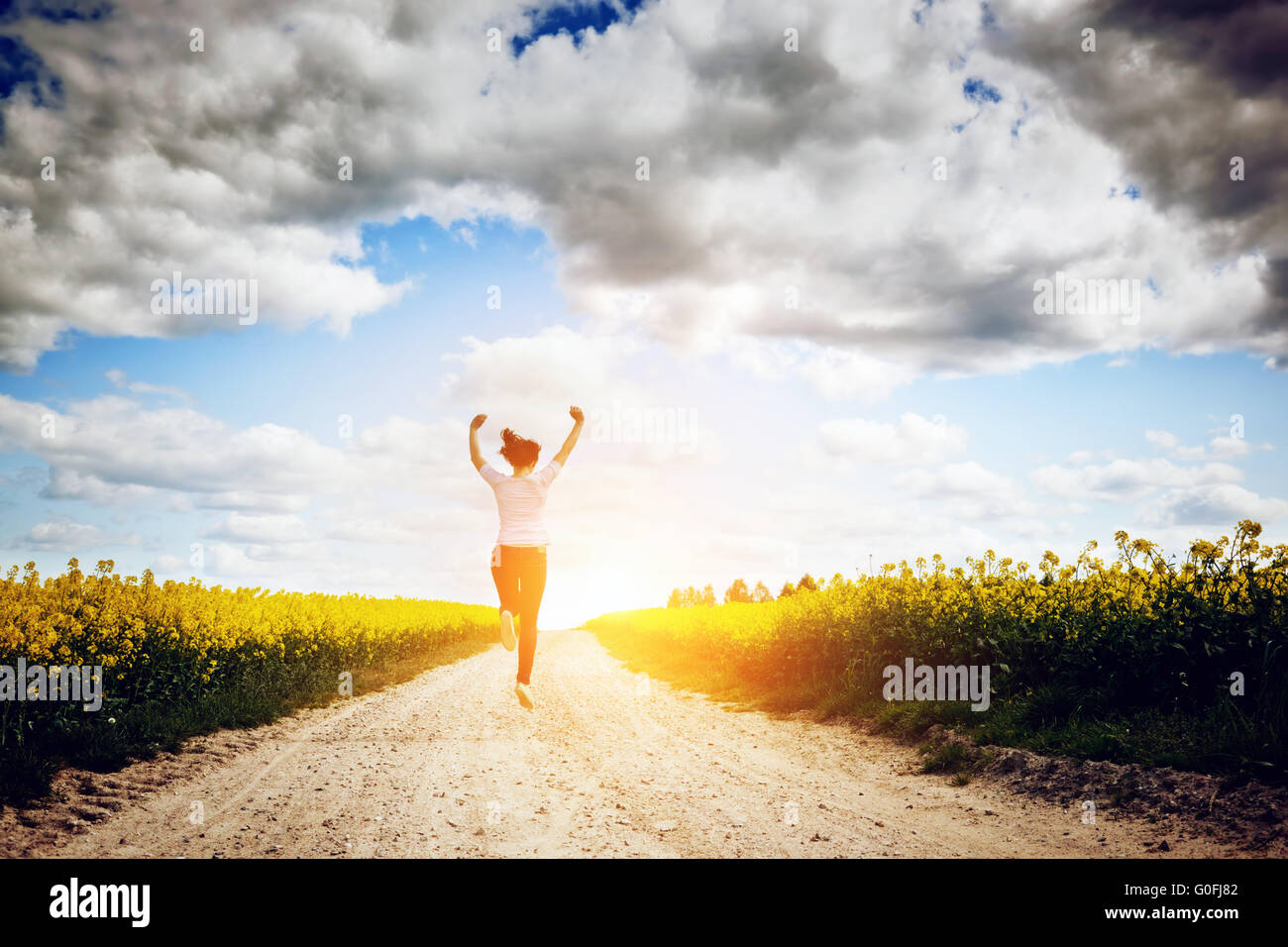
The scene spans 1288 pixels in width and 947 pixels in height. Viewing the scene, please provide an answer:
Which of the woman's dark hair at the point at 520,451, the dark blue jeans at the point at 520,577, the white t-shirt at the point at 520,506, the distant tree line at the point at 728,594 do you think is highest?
the woman's dark hair at the point at 520,451

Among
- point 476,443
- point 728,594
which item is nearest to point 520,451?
point 476,443

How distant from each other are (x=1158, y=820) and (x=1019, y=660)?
3.78 meters

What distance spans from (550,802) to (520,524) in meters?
2.84

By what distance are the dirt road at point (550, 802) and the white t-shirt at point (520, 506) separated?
2531 mm

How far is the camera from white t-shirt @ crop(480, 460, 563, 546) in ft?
20.3

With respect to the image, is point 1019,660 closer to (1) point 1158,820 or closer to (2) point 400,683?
(1) point 1158,820

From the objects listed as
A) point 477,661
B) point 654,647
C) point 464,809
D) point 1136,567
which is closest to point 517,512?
point 464,809

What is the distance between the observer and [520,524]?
6.24m

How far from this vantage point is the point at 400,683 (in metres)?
18.8

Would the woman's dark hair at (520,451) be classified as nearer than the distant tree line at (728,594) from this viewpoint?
Yes

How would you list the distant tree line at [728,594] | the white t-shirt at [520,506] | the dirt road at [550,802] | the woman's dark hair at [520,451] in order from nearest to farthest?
the dirt road at [550,802] < the white t-shirt at [520,506] < the woman's dark hair at [520,451] < the distant tree line at [728,594]

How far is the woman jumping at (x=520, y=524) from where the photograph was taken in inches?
245

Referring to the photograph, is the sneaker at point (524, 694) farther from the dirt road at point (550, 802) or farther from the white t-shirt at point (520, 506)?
the white t-shirt at point (520, 506)

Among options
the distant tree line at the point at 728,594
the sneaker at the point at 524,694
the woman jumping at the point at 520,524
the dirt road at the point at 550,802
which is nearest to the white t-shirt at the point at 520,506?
the woman jumping at the point at 520,524
